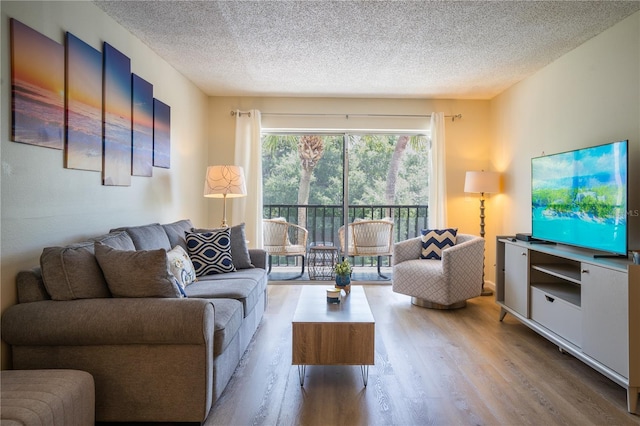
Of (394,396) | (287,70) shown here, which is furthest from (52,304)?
(287,70)

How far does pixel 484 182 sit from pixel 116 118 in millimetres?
3985

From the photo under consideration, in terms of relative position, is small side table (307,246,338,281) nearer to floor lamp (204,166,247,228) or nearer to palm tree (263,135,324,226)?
palm tree (263,135,324,226)

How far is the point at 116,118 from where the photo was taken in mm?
3066

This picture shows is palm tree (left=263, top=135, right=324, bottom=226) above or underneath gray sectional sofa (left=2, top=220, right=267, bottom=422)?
above

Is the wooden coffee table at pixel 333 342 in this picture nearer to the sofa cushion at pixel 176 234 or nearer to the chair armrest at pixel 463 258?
the sofa cushion at pixel 176 234

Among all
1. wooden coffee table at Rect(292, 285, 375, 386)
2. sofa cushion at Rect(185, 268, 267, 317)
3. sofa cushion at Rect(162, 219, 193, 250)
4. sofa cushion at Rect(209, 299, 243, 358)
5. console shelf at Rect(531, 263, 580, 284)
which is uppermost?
sofa cushion at Rect(162, 219, 193, 250)

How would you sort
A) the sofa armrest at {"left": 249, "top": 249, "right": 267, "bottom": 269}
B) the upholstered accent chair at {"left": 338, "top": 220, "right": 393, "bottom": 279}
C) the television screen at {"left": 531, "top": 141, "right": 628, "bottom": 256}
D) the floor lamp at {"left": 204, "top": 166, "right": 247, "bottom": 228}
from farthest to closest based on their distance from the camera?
the upholstered accent chair at {"left": 338, "top": 220, "right": 393, "bottom": 279}, the floor lamp at {"left": 204, "top": 166, "right": 247, "bottom": 228}, the sofa armrest at {"left": 249, "top": 249, "right": 267, "bottom": 269}, the television screen at {"left": 531, "top": 141, "right": 628, "bottom": 256}

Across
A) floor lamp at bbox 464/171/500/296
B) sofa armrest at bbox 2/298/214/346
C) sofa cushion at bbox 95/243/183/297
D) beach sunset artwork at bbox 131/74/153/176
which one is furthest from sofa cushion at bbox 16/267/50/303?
floor lamp at bbox 464/171/500/296

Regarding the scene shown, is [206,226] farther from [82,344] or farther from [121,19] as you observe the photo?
[82,344]

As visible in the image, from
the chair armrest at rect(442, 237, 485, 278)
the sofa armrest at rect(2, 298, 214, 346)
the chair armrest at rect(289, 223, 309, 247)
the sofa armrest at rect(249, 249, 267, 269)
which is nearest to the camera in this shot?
the sofa armrest at rect(2, 298, 214, 346)

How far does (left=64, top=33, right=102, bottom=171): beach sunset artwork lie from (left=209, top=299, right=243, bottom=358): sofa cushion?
1.29m

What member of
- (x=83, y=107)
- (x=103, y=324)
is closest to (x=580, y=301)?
(x=103, y=324)

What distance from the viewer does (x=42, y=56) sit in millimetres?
2291

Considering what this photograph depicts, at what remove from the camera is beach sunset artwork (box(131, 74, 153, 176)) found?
3370mm
